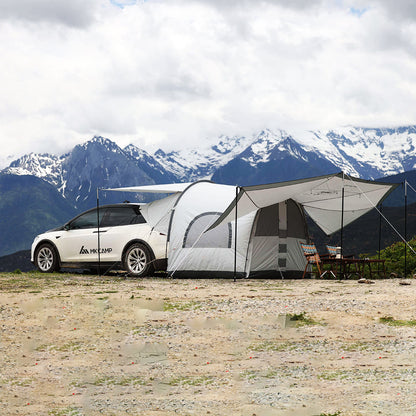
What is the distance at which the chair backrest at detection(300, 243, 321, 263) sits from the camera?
16922 millimetres

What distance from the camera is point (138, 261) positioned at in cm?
1723

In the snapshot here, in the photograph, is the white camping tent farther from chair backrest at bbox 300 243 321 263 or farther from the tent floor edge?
chair backrest at bbox 300 243 321 263

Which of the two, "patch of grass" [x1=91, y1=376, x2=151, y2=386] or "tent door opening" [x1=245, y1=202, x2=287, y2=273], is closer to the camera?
"patch of grass" [x1=91, y1=376, x2=151, y2=386]

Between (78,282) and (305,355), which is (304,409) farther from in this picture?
(78,282)

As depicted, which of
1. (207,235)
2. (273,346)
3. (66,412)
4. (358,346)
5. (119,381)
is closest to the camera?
(66,412)

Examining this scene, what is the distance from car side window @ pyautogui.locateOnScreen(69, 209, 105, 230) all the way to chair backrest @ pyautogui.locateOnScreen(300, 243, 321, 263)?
5503mm

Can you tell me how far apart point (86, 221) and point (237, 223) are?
14.2 feet

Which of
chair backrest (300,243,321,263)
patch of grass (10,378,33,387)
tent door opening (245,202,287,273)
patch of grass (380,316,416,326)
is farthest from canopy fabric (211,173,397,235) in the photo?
patch of grass (10,378,33,387)

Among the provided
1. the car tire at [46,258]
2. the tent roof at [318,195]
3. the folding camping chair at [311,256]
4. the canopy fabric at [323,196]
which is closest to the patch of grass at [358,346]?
the tent roof at [318,195]

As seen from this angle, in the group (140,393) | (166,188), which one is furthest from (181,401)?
(166,188)

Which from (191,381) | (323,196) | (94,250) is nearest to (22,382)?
(191,381)

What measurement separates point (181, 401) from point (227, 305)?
185 inches

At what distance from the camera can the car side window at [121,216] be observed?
1759 centimetres

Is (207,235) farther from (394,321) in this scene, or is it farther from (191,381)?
(191,381)
